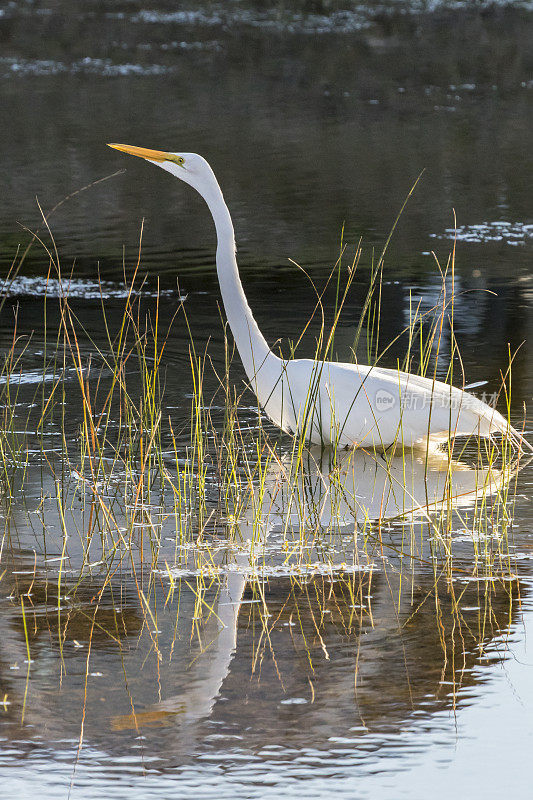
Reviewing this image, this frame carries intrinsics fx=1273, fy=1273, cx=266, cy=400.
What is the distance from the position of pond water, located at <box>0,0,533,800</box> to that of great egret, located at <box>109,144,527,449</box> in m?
0.19

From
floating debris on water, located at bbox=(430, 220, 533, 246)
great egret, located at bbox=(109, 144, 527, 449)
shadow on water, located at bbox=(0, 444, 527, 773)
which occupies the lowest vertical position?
shadow on water, located at bbox=(0, 444, 527, 773)

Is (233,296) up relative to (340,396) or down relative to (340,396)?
up

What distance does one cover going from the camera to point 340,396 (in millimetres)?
5371

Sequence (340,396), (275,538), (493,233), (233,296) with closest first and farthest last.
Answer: (275,538), (340,396), (233,296), (493,233)

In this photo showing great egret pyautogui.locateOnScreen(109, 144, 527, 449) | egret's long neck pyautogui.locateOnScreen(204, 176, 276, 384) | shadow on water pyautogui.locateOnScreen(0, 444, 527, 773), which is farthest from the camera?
egret's long neck pyautogui.locateOnScreen(204, 176, 276, 384)

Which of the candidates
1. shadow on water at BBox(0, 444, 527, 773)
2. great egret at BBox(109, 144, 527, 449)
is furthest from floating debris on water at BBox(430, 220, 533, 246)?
shadow on water at BBox(0, 444, 527, 773)

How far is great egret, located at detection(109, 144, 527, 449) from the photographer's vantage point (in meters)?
5.33

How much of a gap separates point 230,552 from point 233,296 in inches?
60.1

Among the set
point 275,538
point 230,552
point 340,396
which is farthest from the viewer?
point 340,396

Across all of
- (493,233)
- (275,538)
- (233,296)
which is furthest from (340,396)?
(493,233)

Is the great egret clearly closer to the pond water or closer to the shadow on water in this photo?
the pond water

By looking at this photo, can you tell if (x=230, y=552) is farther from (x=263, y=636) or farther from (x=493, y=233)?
(x=493, y=233)

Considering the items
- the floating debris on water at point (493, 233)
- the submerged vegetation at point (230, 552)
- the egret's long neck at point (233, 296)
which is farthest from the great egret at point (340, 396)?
the floating debris on water at point (493, 233)

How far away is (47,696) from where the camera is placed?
11.0 ft
